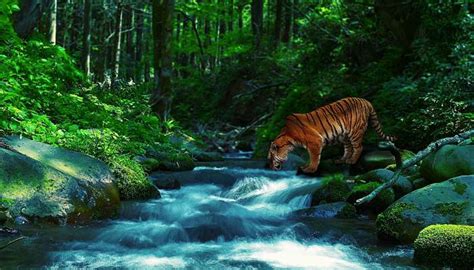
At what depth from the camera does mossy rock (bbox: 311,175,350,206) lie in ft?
29.9

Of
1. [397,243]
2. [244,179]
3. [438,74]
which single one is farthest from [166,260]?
[438,74]

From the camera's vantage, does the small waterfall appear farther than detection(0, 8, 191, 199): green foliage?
No

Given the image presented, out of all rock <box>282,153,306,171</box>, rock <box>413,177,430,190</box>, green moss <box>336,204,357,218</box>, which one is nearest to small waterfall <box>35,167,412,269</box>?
green moss <box>336,204,357,218</box>

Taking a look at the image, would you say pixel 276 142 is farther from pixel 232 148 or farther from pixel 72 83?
pixel 232 148

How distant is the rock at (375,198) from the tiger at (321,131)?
1.89ft

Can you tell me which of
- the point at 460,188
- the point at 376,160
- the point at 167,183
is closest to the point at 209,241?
the point at 460,188

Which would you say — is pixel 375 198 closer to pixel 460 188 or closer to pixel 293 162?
pixel 460 188

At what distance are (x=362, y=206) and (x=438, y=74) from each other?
4395mm

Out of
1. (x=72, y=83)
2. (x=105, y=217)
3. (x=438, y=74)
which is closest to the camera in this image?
(x=105, y=217)

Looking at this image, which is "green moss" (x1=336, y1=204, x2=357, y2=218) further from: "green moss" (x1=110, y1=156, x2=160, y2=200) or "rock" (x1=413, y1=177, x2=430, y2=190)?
"green moss" (x1=110, y1=156, x2=160, y2=200)

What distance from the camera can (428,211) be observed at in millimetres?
6672

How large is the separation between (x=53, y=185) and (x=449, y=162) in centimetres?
637

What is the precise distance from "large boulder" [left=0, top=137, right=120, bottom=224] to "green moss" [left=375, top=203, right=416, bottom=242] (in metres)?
4.23

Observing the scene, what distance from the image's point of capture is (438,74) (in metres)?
11.1
